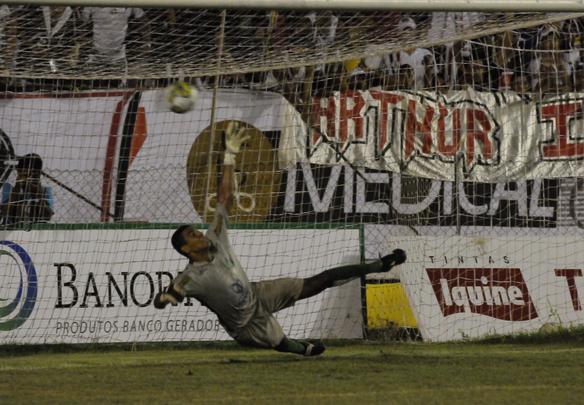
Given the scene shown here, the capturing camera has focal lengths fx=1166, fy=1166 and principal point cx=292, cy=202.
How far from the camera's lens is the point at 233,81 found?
18188 millimetres

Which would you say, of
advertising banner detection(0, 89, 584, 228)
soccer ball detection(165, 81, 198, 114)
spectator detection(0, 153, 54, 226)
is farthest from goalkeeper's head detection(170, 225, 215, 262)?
spectator detection(0, 153, 54, 226)

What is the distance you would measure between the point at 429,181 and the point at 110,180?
4.78 meters

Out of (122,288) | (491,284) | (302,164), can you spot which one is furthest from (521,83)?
(122,288)

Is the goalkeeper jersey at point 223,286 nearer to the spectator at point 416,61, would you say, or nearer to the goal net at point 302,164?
the goal net at point 302,164

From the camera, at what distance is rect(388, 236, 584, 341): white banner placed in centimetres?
1598

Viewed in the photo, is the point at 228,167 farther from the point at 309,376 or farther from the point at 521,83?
the point at 521,83

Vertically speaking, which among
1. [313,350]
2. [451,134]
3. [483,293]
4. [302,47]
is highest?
[302,47]

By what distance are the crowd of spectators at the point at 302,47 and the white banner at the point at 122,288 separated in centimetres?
255

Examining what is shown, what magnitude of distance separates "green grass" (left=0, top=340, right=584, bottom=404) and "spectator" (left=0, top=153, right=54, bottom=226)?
8.84 feet

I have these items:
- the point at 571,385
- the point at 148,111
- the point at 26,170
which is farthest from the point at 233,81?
the point at 571,385

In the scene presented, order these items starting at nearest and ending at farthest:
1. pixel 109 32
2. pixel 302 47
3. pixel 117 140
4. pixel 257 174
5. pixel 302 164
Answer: pixel 302 47 → pixel 109 32 → pixel 257 174 → pixel 302 164 → pixel 117 140

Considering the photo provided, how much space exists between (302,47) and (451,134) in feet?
8.20

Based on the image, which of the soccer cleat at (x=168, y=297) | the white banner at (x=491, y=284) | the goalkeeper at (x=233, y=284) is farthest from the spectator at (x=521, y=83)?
the soccer cleat at (x=168, y=297)

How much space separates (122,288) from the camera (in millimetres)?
15789
